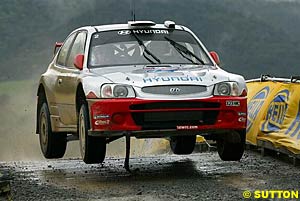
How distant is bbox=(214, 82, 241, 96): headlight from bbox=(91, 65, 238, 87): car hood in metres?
0.06

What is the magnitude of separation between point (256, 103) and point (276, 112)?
0.93 metres

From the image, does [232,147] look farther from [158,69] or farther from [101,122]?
[101,122]

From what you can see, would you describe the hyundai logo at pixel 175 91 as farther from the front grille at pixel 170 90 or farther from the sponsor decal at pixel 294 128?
the sponsor decal at pixel 294 128

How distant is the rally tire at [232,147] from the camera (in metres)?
8.88

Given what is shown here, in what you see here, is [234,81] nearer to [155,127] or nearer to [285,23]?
[155,127]

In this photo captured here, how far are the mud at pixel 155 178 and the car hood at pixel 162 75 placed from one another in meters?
1.09

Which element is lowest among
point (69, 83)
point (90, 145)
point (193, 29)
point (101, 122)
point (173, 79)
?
point (193, 29)

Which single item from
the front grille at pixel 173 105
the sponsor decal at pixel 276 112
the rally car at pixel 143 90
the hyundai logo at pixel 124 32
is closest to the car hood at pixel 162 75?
the rally car at pixel 143 90

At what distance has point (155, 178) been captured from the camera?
8.64 meters

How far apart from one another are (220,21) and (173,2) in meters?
5.63

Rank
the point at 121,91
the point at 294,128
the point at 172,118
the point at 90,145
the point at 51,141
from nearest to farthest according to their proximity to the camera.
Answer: the point at 121,91
the point at 172,118
the point at 90,145
the point at 294,128
the point at 51,141

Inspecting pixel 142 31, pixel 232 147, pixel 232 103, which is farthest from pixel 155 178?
pixel 142 31

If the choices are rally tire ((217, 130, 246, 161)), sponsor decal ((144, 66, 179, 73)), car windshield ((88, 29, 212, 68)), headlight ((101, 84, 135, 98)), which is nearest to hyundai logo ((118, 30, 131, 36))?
car windshield ((88, 29, 212, 68))

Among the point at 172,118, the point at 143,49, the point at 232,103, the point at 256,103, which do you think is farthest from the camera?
the point at 256,103
